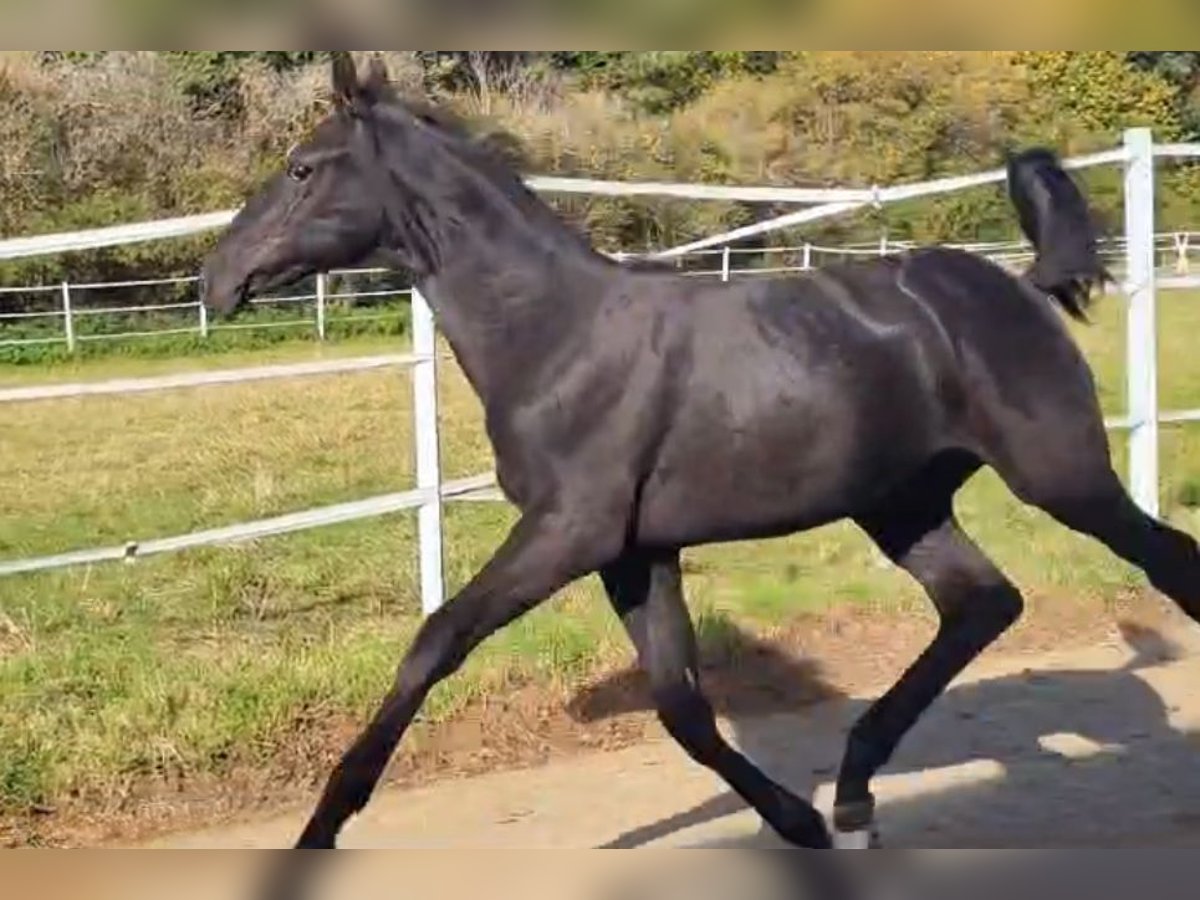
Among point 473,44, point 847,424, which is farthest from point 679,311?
point 473,44

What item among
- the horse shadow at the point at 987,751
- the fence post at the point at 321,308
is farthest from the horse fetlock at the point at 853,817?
the fence post at the point at 321,308

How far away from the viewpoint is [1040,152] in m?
4.57

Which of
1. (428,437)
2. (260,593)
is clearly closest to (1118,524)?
(428,437)

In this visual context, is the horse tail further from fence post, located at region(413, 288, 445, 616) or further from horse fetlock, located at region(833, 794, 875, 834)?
fence post, located at region(413, 288, 445, 616)

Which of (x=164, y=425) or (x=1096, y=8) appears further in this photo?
(x=164, y=425)

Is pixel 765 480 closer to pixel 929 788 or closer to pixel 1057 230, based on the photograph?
pixel 1057 230

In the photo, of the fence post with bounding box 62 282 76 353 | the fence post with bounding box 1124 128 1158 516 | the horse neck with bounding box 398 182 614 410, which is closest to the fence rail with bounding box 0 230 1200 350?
the fence post with bounding box 62 282 76 353

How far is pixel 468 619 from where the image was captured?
377cm

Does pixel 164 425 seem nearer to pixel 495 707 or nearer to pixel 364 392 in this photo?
pixel 364 392

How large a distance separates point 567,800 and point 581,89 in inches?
351

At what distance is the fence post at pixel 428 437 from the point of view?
20.0 ft

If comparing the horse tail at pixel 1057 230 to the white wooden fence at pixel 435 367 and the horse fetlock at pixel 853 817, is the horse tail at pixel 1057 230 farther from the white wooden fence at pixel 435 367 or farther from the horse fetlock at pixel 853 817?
the horse fetlock at pixel 853 817

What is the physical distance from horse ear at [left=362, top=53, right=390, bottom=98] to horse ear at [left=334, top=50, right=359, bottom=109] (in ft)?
0.11

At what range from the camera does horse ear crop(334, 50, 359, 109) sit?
3.79 m
